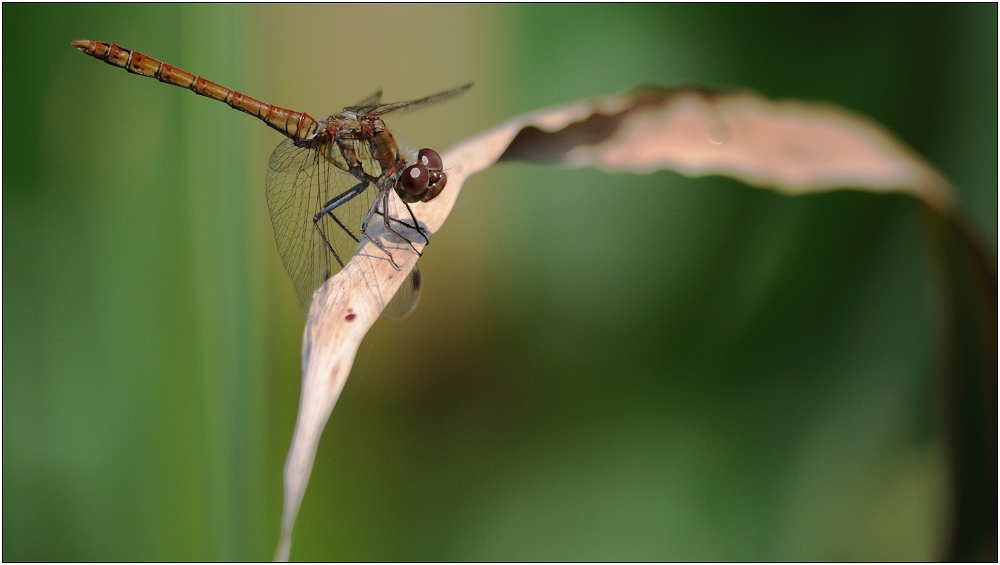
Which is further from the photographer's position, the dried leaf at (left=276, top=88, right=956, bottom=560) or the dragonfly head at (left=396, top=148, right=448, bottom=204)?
the dragonfly head at (left=396, top=148, right=448, bottom=204)

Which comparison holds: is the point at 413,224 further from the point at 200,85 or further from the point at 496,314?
the point at 200,85

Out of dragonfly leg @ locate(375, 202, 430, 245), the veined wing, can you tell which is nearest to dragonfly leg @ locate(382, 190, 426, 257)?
dragonfly leg @ locate(375, 202, 430, 245)

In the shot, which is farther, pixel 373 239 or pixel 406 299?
pixel 406 299

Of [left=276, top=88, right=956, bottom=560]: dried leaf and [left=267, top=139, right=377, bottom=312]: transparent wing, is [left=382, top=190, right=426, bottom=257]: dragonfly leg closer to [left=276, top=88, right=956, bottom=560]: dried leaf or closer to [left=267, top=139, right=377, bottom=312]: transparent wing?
[left=276, top=88, right=956, bottom=560]: dried leaf

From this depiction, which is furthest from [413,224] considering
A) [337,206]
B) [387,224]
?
[337,206]

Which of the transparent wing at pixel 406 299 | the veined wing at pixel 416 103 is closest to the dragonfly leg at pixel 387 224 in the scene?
the transparent wing at pixel 406 299

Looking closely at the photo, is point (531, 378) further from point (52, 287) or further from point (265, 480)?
point (52, 287)

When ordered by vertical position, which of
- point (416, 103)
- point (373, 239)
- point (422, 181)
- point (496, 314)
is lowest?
point (496, 314)

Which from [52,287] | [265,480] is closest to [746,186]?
[265,480]
